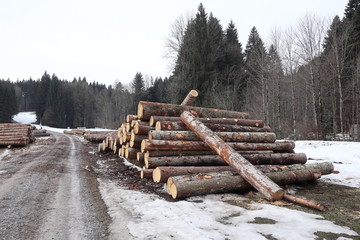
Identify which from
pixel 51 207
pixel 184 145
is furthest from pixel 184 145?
pixel 51 207

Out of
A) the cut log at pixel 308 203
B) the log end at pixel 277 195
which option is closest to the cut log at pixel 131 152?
the log end at pixel 277 195

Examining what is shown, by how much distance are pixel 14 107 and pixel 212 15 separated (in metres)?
68.3

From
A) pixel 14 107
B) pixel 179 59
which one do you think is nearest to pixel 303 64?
pixel 179 59

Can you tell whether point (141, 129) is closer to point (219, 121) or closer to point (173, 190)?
point (219, 121)

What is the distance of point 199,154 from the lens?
7004mm

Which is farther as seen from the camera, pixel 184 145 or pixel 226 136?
pixel 226 136

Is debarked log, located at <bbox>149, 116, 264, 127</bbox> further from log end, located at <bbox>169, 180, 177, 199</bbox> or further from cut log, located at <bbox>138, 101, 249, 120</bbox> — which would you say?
log end, located at <bbox>169, 180, 177, 199</bbox>

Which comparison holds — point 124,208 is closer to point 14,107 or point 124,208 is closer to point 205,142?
point 205,142

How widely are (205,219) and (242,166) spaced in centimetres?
199

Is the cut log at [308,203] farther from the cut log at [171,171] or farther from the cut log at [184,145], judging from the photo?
the cut log at [184,145]

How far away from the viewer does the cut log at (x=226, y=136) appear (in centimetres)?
684

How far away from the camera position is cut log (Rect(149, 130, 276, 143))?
6.84 meters

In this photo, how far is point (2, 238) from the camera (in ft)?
10.6

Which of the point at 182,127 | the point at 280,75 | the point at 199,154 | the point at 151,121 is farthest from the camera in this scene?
the point at 280,75
